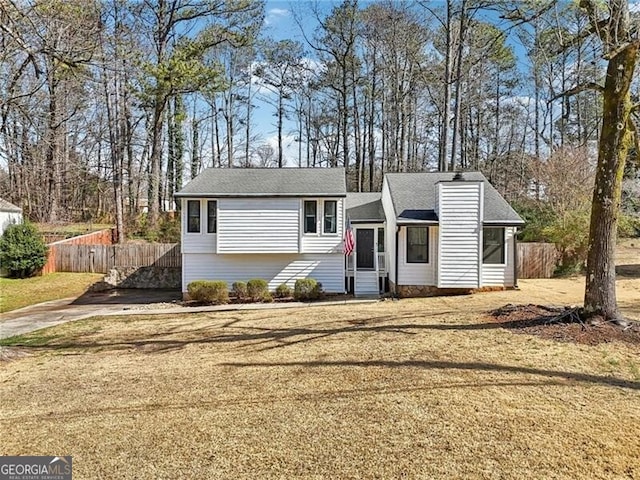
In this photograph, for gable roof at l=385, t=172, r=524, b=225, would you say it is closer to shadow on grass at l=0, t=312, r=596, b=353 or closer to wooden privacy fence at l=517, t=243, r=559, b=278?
wooden privacy fence at l=517, t=243, r=559, b=278

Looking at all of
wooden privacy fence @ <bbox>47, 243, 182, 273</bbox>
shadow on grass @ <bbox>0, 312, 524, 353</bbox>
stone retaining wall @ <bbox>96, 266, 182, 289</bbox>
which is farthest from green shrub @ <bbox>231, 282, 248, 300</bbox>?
wooden privacy fence @ <bbox>47, 243, 182, 273</bbox>

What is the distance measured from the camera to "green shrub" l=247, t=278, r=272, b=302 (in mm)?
15344

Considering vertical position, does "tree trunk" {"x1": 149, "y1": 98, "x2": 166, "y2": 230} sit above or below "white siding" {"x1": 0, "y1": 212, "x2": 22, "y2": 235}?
above

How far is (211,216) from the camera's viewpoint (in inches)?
632

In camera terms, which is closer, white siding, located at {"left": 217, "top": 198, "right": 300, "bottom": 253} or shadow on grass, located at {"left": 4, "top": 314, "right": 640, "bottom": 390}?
shadow on grass, located at {"left": 4, "top": 314, "right": 640, "bottom": 390}

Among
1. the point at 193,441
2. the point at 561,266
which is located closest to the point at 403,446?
the point at 193,441

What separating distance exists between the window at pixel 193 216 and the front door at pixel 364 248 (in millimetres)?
6477

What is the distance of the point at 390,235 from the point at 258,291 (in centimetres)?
556

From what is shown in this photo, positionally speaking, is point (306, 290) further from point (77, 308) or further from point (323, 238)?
point (77, 308)

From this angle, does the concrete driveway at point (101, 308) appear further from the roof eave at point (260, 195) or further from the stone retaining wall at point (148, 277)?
the roof eave at point (260, 195)

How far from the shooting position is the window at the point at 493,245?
14781 mm

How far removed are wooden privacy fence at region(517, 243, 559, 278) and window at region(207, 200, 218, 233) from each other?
41.9ft

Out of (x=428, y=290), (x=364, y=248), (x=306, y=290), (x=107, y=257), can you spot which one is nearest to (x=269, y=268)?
(x=306, y=290)

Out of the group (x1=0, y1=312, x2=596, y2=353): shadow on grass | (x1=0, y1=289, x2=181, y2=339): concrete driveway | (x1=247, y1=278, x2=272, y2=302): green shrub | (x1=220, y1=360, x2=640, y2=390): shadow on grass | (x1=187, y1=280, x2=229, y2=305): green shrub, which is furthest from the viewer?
(x1=247, y1=278, x2=272, y2=302): green shrub
